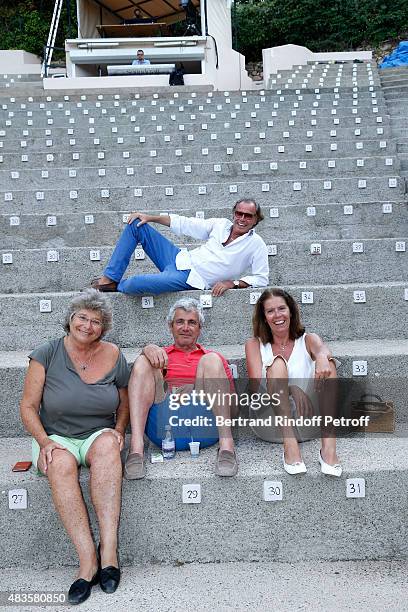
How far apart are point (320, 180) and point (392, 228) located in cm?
94

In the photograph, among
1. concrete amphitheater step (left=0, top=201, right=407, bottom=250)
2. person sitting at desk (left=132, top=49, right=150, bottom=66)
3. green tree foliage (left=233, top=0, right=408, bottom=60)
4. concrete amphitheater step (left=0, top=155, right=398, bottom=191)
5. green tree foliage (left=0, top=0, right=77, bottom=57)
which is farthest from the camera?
green tree foliage (left=233, top=0, right=408, bottom=60)

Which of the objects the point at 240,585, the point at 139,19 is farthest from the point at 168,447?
the point at 139,19

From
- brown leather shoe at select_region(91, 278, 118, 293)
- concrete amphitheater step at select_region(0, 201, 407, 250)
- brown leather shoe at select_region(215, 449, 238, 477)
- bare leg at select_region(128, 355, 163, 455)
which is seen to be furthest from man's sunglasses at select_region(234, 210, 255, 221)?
brown leather shoe at select_region(215, 449, 238, 477)

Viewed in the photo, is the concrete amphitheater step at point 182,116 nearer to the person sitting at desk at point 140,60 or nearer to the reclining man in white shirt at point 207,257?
the reclining man in white shirt at point 207,257

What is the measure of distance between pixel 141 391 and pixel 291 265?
1640 mm

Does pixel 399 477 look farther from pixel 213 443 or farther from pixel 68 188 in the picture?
pixel 68 188

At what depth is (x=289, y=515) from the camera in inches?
84.0

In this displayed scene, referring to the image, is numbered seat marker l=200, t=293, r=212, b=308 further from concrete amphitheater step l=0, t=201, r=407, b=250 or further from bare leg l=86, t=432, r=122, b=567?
concrete amphitheater step l=0, t=201, r=407, b=250

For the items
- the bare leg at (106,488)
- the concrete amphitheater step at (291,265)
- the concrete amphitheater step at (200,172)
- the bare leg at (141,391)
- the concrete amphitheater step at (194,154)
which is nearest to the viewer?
the bare leg at (106,488)

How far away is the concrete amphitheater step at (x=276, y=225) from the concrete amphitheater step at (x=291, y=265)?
0.58m

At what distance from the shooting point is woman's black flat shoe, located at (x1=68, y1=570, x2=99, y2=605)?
5.97 ft

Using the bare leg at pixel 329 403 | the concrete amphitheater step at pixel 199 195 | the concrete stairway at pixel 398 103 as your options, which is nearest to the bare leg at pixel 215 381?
the bare leg at pixel 329 403

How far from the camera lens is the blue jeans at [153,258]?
297 cm

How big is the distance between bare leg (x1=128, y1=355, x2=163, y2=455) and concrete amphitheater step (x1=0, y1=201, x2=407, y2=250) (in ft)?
6.69
